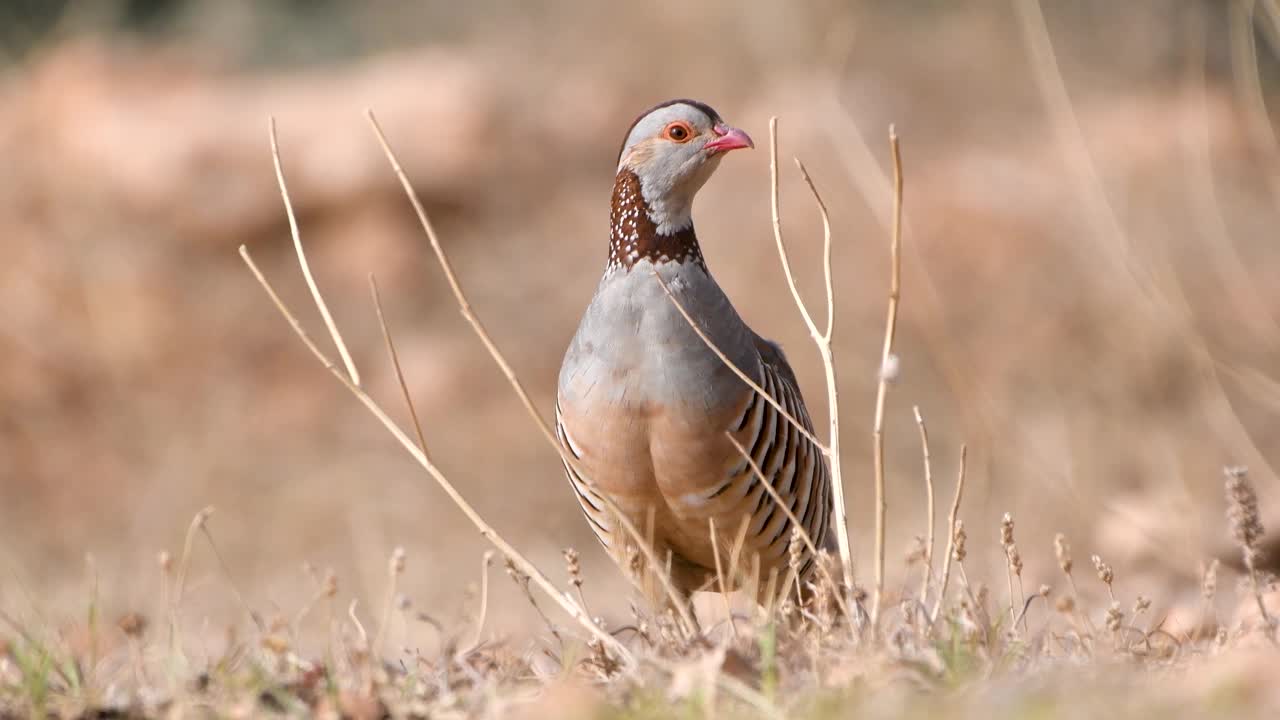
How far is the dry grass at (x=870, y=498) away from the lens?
2469 mm

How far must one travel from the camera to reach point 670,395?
10.6 feet

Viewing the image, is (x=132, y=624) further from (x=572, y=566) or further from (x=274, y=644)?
(x=572, y=566)

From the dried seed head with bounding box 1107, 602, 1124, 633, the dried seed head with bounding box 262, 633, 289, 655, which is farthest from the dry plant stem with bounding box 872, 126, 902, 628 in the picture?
the dried seed head with bounding box 262, 633, 289, 655

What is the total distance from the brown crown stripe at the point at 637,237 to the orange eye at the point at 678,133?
0.13m

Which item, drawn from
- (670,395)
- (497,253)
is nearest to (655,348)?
(670,395)

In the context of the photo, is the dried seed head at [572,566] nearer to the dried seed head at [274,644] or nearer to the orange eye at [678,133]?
the dried seed head at [274,644]

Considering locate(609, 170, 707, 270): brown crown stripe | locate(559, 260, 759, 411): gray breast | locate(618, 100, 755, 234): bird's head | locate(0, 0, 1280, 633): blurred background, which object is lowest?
locate(0, 0, 1280, 633): blurred background

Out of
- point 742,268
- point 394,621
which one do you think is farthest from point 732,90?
point 394,621

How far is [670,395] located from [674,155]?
0.63 meters

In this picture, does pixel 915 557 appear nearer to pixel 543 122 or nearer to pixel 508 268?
pixel 508 268

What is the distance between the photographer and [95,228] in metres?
11.5

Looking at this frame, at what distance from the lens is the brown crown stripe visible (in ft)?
11.3

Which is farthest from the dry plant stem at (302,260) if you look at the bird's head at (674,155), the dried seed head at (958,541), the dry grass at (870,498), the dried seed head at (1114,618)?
the dried seed head at (1114,618)

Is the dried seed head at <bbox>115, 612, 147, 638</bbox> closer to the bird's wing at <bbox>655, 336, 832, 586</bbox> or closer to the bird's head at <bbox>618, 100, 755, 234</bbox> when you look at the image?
the bird's wing at <bbox>655, 336, 832, 586</bbox>
